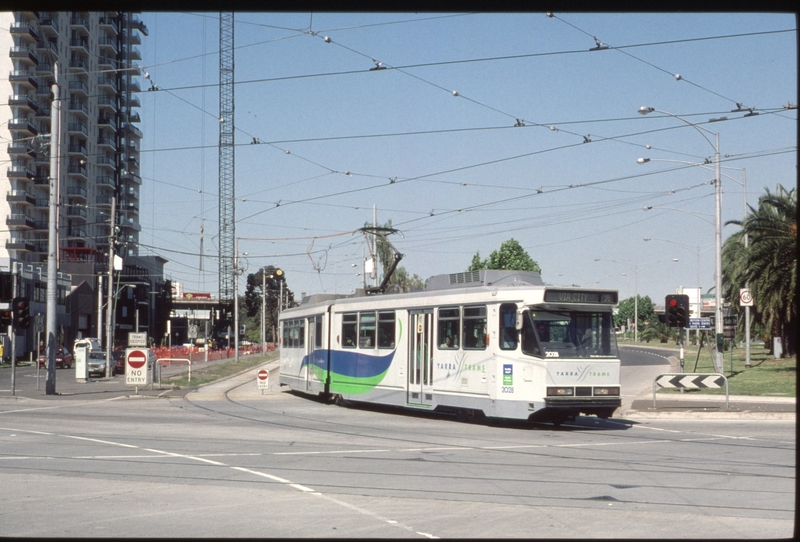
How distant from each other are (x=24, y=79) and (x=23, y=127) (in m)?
4.53

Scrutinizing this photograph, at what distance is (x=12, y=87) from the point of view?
92.8 m

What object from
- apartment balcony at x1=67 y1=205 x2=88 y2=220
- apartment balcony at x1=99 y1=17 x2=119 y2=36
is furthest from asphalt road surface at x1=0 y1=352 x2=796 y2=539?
apartment balcony at x1=99 y1=17 x2=119 y2=36

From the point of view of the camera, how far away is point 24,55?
91438 millimetres

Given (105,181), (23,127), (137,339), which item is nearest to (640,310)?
(105,181)

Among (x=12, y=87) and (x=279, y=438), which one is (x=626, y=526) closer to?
(x=279, y=438)

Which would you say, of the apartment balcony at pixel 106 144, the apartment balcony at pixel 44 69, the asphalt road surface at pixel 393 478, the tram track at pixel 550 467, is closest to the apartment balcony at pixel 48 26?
the apartment balcony at pixel 44 69

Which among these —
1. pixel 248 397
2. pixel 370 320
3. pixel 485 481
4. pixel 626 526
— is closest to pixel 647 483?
pixel 485 481

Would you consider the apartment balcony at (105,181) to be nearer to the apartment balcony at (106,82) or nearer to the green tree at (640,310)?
the apartment balcony at (106,82)

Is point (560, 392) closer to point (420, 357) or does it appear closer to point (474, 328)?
point (474, 328)
